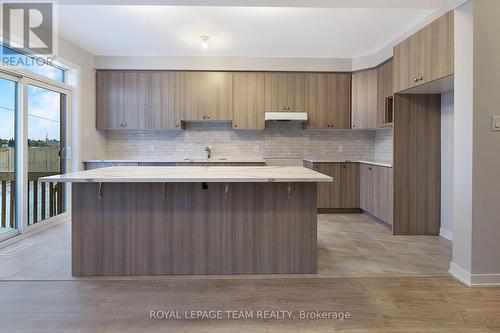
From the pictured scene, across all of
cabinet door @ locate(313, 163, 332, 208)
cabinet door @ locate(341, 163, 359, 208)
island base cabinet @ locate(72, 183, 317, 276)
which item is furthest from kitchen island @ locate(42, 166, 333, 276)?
cabinet door @ locate(341, 163, 359, 208)

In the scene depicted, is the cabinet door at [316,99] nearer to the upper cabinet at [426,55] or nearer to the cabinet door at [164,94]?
the upper cabinet at [426,55]

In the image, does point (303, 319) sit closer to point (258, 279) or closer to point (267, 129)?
point (258, 279)

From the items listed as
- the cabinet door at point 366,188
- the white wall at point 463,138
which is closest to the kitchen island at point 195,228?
the white wall at point 463,138

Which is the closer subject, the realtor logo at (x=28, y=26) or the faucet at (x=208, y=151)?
the realtor logo at (x=28, y=26)

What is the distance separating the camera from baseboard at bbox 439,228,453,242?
3839mm

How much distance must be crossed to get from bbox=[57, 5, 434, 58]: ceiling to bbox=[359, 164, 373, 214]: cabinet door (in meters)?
1.85

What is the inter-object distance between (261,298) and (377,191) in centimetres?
297

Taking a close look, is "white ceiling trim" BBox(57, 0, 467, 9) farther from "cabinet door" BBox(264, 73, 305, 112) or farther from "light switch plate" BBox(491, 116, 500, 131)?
"cabinet door" BBox(264, 73, 305, 112)

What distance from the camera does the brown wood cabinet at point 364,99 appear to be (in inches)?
198

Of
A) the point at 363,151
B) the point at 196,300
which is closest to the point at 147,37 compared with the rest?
the point at 196,300

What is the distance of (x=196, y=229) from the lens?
→ 272 centimetres

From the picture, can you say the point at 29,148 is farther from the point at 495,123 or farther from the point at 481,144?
the point at 495,123

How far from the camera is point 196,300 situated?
2.29m

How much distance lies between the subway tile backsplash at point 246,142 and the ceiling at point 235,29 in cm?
129
